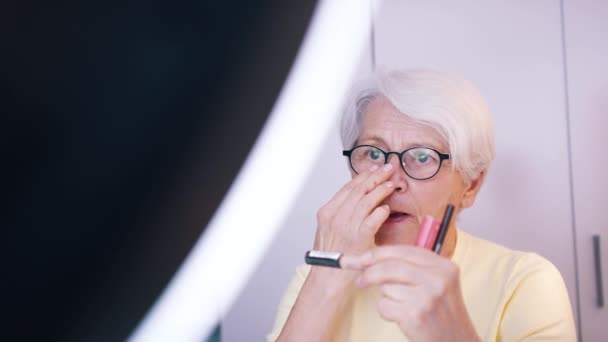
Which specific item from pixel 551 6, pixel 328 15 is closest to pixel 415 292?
pixel 328 15

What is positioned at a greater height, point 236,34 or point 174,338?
point 236,34

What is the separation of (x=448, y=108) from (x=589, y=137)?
0.65 metres

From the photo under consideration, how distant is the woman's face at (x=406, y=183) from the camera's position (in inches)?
35.3

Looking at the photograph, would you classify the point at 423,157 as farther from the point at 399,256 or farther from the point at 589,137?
the point at 589,137

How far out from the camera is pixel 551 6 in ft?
4.43

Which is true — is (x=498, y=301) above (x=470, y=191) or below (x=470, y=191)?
below

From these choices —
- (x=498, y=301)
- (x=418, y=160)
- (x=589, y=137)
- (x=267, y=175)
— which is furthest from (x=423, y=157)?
(x=589, y=137)

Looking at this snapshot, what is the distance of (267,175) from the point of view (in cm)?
132

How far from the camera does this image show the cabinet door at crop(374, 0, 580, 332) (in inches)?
53.1

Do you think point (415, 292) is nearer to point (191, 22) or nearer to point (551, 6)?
point (191, 22)

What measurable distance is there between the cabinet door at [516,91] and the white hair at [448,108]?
44 cm

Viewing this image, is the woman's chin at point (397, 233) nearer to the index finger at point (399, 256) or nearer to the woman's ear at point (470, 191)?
the woman's ear at point (470, 191)

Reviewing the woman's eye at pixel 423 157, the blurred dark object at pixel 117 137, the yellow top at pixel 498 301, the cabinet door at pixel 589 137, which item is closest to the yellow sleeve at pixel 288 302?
the yellow top at pixel 498 301

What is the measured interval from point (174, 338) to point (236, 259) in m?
0.22
